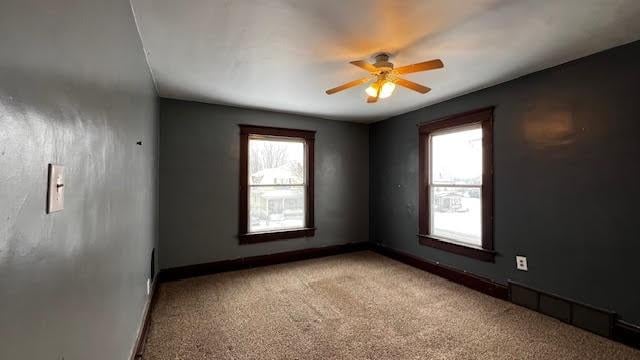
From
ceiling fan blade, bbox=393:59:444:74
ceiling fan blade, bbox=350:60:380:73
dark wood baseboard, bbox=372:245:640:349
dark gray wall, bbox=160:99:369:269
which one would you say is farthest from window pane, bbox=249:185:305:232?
ceiling fan blade, bbox=393:59:444:74

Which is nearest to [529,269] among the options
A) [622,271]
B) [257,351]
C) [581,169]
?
[622,271]

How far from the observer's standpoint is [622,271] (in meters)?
2.24

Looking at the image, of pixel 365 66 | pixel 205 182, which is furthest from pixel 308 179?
pixel 365 66

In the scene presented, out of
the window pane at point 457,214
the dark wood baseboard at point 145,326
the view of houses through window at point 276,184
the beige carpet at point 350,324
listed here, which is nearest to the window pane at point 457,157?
the window pane at point 457,214

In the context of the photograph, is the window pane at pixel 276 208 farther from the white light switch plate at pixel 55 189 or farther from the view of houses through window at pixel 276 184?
the white light switch plate at pixel 55 189

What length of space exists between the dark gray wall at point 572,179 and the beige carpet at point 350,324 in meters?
0.41

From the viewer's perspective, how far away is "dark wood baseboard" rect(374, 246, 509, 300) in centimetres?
304

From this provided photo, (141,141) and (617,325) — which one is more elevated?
(141,141)

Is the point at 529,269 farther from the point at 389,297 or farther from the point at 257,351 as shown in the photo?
the point at 257,351

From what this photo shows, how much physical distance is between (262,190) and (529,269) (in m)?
3.34

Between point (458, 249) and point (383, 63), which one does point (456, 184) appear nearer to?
point (458, 249)

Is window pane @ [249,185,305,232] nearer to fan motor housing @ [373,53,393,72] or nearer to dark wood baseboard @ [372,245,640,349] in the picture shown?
dark wood baseboard @ [372,245,640,349]

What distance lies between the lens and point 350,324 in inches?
96.8

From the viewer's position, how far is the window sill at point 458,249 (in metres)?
3.17
